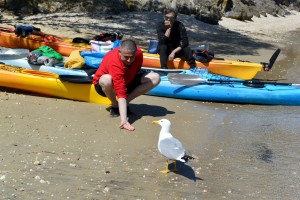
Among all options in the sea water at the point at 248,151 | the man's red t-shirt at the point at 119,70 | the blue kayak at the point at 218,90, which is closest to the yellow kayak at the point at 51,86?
the blue kayak at the point at 218,90

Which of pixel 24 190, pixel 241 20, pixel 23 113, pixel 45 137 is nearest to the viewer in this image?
pixel 24 190

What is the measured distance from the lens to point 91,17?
45.2 feet

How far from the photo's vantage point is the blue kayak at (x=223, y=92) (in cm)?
707

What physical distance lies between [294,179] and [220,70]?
144 inches

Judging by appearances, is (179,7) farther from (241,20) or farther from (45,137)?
(45,137)

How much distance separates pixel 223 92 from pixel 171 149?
2.98 metres

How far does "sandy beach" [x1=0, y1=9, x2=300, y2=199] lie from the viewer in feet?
13.5

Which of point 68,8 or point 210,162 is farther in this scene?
point 68,8

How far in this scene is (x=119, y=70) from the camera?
5.47 metres

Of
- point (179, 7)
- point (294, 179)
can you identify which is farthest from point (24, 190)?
point (179, 7)

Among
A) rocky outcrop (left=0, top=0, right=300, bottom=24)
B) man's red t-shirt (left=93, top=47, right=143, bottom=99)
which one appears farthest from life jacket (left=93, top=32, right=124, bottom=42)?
rocky outcrop (left=0, top=0, right=300, bottom=24)

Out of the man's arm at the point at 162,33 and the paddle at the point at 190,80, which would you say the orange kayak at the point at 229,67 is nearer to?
the man's arm at the point at 162,33

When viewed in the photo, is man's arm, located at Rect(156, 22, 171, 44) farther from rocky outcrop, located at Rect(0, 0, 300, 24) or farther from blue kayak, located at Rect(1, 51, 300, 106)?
rocky outcrop, located at Rect(0, 0, 300, 24)

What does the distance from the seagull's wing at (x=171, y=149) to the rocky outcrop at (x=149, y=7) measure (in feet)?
32.9
